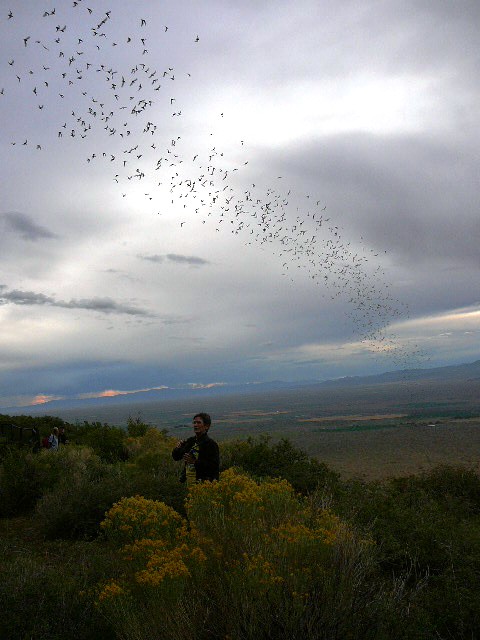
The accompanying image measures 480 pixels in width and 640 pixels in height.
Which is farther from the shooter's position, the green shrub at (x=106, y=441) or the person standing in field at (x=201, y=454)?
the green shrub at (x=106, y=441)

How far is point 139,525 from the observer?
4812 mm

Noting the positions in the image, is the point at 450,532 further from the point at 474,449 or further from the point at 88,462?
the point at 474,449

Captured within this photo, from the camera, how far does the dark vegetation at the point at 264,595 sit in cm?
454

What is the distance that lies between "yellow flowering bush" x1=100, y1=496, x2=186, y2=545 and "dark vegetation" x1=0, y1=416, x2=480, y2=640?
1.05 feet

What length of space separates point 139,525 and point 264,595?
1.50 metres

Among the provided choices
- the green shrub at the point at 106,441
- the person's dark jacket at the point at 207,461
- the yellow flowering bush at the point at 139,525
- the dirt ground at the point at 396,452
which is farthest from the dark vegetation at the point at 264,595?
the dirt ground at the point at 396,452

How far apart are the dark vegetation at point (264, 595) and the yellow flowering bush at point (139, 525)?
1.05 ft

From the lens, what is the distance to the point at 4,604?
4941 millimetres

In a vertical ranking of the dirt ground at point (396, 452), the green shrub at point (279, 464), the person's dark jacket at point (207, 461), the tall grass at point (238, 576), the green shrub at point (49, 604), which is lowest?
the dirt ground at point (396, 452)

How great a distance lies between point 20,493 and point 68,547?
3987mm

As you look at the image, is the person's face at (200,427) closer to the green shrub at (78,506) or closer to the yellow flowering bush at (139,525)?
the yellow flowering bush at (139,525)

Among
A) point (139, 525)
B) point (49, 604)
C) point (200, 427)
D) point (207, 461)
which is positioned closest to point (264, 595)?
point (139, 525)

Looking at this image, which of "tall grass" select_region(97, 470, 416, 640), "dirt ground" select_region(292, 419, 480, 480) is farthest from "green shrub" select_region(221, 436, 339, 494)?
"tall grass" select_region(97, 470, 416, 640)

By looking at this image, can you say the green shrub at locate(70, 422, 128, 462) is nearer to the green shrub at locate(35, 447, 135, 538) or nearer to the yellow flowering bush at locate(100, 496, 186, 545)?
the green shrub at locate(35, 447, 135, 538)
